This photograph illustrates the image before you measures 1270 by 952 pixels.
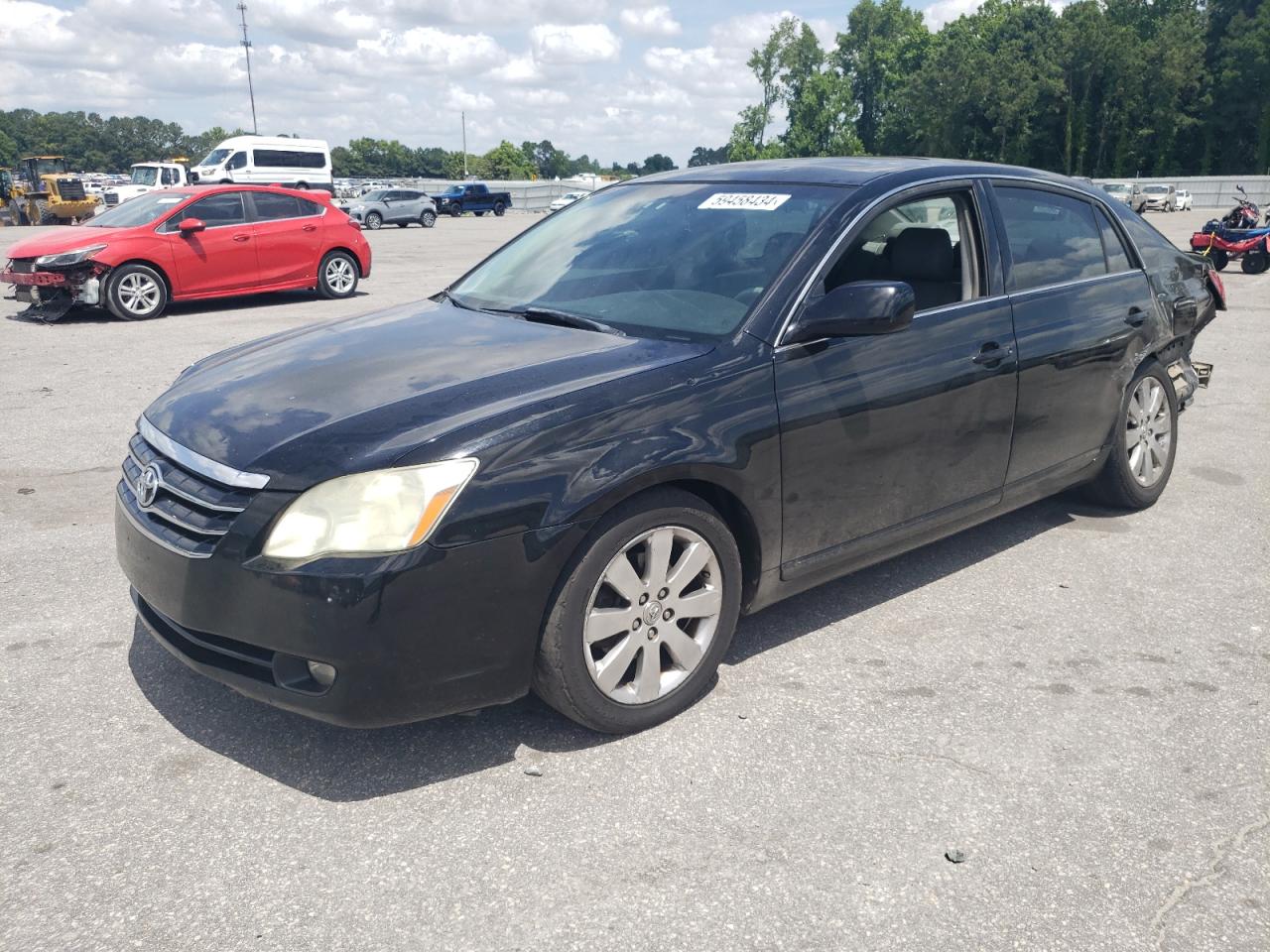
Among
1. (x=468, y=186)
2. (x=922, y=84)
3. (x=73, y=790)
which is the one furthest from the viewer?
(x=922, y=84)

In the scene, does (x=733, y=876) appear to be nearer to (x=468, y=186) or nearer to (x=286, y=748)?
(x=286, y=748)

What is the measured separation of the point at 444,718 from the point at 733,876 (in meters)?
1.14

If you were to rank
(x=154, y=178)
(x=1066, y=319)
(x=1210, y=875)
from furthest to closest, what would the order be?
1. (x=154, y=178)
2. (x=1066, y=319)
3. (x=1210, y=875)

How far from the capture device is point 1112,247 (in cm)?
505

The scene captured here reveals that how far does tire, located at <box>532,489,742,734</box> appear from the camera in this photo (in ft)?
9.86

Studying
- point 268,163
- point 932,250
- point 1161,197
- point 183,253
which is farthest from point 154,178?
point 1161,197

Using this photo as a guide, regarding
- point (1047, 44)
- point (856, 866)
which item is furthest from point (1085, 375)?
point (1047, 44)

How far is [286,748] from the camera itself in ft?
10.4

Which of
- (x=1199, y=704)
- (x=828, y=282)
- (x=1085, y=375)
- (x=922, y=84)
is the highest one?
(x=922, y=84)

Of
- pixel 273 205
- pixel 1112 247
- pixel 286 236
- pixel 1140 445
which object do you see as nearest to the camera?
pixel 1112 247

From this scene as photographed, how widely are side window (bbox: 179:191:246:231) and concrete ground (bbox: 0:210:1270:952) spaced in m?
9.42

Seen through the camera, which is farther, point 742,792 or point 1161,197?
point 1161,197

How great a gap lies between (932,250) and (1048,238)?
0.77 meters

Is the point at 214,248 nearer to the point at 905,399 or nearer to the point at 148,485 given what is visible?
the point at 148,485
